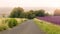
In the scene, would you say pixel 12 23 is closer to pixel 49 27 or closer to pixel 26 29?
pixel 26 29

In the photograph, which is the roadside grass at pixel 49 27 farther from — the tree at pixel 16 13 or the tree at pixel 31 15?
the tree at pixel 16 13

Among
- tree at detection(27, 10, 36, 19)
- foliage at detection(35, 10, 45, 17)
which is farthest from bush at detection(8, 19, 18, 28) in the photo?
foliage at detection(35, 10, 45, 17)

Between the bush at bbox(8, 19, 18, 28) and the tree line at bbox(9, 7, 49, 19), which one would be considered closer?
the tree line at bbox(9, 7, 49, 19)

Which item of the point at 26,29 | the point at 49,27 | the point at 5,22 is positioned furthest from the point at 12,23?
the point at 49,27

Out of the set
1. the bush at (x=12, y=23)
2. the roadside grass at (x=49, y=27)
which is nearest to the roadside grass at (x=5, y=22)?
the bush at (x=12, y=23)

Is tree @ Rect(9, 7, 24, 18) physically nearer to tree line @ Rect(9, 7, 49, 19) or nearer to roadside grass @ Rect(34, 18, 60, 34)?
tree line @ Rect(9, 7, 49, 19)

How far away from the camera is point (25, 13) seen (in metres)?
2.98

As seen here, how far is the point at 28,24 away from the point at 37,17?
0.27 m

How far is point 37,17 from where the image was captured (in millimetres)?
2908

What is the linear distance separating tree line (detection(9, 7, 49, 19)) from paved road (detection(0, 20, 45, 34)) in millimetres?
131

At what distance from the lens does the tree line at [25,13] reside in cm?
292

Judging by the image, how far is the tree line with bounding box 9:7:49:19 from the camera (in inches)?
115
